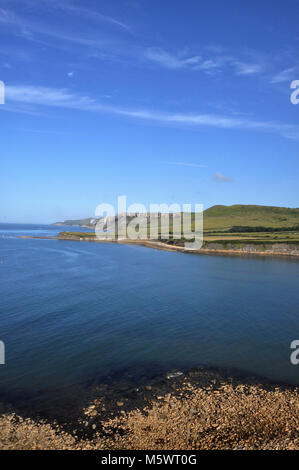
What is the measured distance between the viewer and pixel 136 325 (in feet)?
92.4

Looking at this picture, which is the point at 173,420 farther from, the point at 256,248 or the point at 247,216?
the point at 247,216

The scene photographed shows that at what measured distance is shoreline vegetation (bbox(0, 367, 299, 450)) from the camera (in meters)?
13.5

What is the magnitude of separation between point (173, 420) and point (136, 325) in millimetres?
13451

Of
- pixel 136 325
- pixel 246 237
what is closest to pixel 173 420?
pixel 136 325

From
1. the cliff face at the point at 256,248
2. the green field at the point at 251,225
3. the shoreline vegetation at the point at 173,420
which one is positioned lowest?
the shoreline vegetation at the point at 173,420

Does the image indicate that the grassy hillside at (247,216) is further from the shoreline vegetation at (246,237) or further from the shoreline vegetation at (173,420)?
the shoreline vegetation at (173,420)

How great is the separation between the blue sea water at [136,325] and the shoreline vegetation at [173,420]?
2.37m

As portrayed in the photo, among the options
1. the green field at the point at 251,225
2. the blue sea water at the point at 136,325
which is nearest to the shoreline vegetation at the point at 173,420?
the blue sea water at the point at 136,325

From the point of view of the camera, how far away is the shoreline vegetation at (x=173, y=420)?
44.3ft

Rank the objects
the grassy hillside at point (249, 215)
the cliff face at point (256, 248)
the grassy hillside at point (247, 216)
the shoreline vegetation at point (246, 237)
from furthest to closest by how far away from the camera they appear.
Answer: the grassy hillside at point (249, 215)
the grassy hillside at point (247, 216)
the shoreline vegetation at point (246, 237)
the cliff face at point (256, 248)

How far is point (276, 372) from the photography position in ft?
66.9

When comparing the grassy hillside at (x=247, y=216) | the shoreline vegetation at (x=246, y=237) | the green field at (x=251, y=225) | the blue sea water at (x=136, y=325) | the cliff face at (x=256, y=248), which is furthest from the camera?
the grassy hillside at (x=247, y=216)
